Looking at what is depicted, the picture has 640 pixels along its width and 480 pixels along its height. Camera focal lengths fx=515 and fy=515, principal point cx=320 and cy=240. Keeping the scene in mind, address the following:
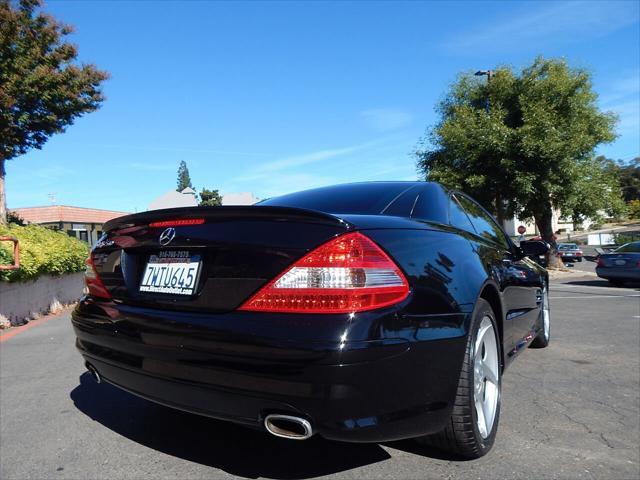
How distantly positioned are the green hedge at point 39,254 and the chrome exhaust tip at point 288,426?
23.5 ft

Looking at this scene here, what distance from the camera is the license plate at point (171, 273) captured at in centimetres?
237

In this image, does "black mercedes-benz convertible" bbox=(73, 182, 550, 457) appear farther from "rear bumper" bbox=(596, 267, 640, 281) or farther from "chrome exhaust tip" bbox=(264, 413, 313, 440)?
"rear bumper" bbox=(596, 267, 640, 281)

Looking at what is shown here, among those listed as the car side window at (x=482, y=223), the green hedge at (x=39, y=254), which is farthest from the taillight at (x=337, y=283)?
the green hedge at (x=39, y=254)

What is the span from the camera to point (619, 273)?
14578 millimetres

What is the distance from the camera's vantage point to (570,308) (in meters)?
9.02

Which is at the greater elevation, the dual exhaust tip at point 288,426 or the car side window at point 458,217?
the car side window at point 458,217

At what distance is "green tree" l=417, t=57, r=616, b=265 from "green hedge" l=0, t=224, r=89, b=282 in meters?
12.5

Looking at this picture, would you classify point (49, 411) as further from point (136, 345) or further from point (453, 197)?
point (453, 197)

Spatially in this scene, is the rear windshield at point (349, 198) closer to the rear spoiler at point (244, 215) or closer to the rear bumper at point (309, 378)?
the rear spoiler at point (244, 215)

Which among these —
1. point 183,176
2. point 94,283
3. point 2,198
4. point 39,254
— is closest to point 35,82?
point 2,198

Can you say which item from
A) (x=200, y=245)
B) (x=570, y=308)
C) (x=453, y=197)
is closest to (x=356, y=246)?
(x=200, y=245)

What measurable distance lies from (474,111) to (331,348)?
62.5 feet

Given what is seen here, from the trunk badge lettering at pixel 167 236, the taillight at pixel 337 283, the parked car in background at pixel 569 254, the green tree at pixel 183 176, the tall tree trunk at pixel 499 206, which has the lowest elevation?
the parked car in background at pixel 569 254

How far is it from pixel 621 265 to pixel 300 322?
599 inches
